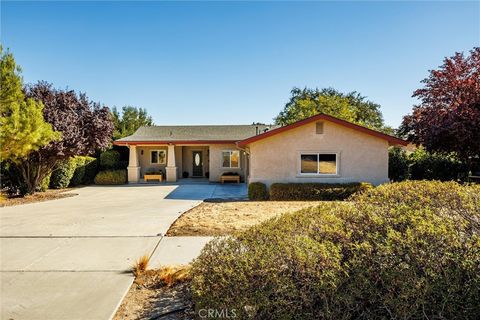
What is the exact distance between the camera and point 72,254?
19.6 feet

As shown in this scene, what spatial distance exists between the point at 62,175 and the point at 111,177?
125 inches

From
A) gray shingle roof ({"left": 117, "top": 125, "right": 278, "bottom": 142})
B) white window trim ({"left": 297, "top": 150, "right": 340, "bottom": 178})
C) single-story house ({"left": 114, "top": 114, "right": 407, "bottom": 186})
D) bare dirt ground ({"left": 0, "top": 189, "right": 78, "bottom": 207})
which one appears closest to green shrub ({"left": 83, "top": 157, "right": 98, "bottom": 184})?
gray shingle roof ({"left": 117, "top": 125, "right": 278, "bottom": 142})

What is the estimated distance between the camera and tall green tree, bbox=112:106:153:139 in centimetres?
4594

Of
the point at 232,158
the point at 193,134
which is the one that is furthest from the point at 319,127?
the point at 193,134

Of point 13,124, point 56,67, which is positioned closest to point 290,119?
point 56,67

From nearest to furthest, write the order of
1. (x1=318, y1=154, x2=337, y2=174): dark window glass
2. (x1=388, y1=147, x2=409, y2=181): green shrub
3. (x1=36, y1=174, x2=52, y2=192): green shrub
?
1. (x1=318, y1=154, x2=337, y2=174): dark window glass
2. (x1=36, y1=174, x2=52, y2=192): green shrub
3. (x1=388, y1=147, x2=409, y2=181): green shrub

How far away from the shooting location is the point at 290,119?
32438mm

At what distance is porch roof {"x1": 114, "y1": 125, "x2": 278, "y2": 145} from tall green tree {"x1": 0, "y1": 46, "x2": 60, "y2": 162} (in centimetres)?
945

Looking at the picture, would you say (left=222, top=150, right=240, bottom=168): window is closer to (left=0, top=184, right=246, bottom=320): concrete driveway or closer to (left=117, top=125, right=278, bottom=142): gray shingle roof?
(left=117, top=125, right=278, bottom=142): gray shingle roof

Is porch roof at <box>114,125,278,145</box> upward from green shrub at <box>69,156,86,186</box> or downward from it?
upward

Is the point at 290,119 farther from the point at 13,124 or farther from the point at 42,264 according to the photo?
the point at 42,264

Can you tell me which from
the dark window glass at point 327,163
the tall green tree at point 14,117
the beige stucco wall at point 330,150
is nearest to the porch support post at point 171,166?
the beige stucco wall at point 330,150

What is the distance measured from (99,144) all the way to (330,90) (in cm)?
3256

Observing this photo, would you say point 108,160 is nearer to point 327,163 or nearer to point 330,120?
point 327,163
